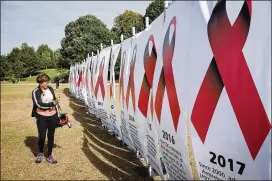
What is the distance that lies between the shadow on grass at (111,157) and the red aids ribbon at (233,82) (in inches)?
136

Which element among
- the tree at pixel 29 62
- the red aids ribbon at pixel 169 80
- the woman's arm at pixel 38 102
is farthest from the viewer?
the tree at pixel 29 62

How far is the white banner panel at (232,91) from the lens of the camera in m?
2.79

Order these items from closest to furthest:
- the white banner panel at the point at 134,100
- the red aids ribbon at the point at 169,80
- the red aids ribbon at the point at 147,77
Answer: the red aids ribbon at the point at 169,80 → the red aids ribbon at the point at 147,77 → the white banner panel at the point at 134,100

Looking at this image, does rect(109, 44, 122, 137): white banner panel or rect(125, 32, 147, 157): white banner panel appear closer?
rect(125, 32, 147, 157): white banner panel

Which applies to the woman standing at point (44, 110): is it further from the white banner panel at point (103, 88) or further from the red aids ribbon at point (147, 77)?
the white banner panel at point (103, 88)

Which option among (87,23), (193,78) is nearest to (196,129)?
(193,78)

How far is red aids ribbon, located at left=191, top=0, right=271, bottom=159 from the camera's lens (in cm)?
290

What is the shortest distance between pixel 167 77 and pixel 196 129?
1.07 m

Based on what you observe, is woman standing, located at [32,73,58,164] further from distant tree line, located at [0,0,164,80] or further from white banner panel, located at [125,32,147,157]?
distant tree line, located at [0,0,164,80]

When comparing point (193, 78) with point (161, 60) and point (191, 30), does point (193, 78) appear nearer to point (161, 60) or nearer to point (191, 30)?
point (191, 30)

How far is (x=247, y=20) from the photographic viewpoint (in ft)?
9.59

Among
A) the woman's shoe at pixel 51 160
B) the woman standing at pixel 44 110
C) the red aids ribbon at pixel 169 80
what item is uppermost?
the red aids ribbon at pixel 169 80

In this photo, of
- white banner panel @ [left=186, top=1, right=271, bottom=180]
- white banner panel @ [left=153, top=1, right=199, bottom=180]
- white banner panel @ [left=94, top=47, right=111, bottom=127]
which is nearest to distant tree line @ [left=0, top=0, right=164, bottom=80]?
white banner panel @ [left=94, top=47, right=111, bottom=127]

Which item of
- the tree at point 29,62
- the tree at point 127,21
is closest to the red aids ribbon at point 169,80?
the tree at point 127,21
